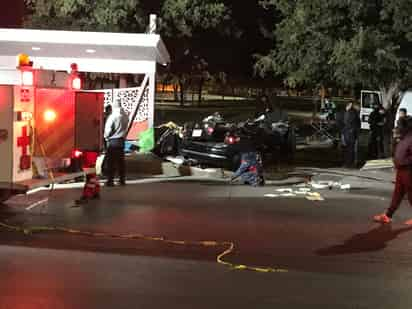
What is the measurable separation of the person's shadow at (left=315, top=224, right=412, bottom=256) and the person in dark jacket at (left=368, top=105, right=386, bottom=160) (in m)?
11.0

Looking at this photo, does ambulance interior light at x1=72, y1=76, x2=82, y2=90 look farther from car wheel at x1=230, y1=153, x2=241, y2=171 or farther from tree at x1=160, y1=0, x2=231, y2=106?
tree at x1=160, y1=0, x2=231, y2=106

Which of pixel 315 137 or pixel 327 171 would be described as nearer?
Result: pixel 327 171

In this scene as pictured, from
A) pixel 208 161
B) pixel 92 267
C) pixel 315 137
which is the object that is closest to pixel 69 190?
pixel 208 161

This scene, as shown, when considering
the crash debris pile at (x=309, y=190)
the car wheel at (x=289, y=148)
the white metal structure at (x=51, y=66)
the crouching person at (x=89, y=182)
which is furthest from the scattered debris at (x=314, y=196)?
the car wheel at (x=289, y=148)

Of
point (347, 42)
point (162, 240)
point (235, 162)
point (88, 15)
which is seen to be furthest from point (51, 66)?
point (162, 240)

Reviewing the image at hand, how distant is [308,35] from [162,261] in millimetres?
14381

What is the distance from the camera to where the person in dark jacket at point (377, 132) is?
71.3ft

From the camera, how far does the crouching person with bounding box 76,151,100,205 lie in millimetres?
11474

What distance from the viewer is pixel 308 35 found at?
2131 cm

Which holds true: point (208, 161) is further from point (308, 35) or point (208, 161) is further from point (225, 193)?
point (308, 35)

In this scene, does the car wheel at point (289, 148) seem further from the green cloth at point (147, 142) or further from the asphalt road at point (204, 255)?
the asphalt road at point (204, 255)

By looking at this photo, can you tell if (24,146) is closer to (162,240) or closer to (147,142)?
(162,240)

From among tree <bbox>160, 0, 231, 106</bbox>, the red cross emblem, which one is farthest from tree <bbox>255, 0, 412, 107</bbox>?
the red cross emblem

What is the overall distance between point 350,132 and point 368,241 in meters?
10.3
